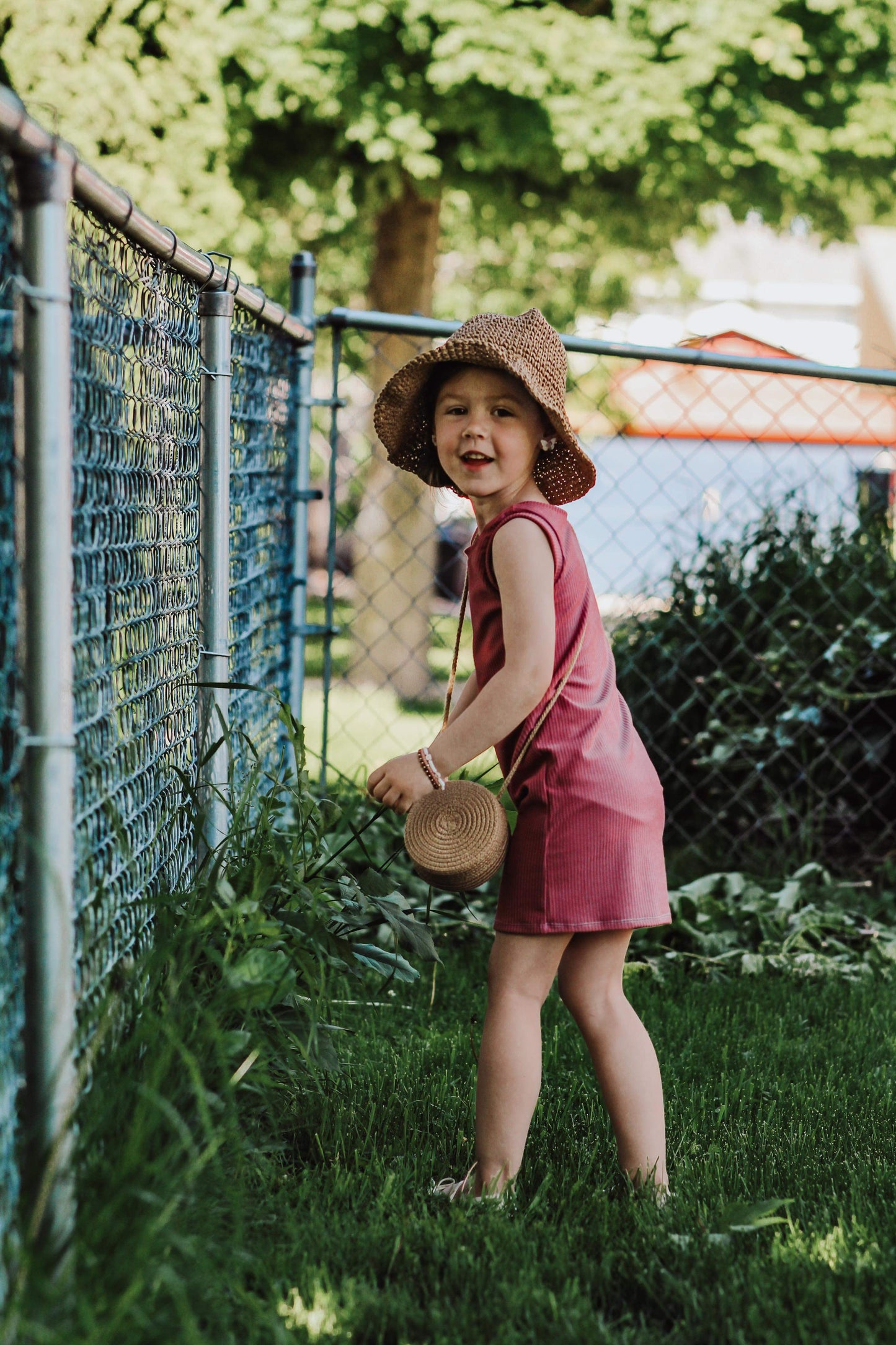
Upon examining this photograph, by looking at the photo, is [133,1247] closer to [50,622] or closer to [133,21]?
[50,622]

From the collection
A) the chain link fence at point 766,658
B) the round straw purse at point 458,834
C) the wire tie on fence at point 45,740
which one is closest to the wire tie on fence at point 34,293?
the wire tie on fence at point 45,740

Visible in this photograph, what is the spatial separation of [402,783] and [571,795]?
276 mm

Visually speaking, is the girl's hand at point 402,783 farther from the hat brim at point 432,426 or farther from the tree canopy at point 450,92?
the tree canopy at point 450,92

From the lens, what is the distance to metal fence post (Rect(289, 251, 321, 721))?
3568mm

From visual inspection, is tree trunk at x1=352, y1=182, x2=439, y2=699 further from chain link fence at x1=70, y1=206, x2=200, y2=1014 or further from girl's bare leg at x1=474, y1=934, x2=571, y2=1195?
girl's bare leg at x1=474, y1=934, x2=571, y2=1195

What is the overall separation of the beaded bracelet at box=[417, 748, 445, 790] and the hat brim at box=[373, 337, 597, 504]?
0.51m

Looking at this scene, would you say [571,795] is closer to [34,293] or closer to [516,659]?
[516,659]

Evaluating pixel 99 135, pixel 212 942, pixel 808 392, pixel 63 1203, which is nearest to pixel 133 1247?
pixel 63 1203

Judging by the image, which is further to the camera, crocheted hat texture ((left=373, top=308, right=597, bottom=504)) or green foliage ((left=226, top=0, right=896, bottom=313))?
green foliage ((left=226, top=0, right=896, bottom=313))

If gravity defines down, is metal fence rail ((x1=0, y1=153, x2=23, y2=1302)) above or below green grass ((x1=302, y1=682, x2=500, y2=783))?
above

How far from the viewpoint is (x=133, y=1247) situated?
1509mm

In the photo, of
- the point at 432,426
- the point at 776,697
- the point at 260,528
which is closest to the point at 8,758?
the point at 432,426

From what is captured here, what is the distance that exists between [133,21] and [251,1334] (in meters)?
7.58

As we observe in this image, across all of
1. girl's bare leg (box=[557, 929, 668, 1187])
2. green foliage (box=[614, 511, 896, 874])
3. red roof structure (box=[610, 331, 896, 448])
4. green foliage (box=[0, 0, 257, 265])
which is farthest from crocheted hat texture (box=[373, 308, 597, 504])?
red roof structure (box=[610, 331, 896, 448])
